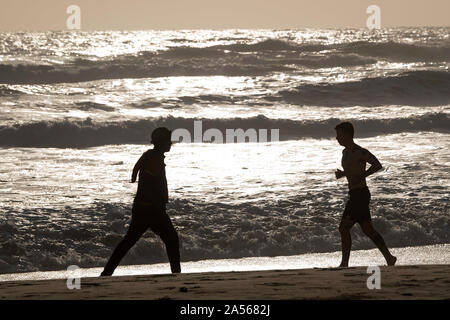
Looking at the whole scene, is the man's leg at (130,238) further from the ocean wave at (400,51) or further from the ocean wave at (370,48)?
the ocean wave at (400,51)

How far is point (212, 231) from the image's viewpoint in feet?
41.4

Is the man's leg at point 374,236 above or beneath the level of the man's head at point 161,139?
beneath

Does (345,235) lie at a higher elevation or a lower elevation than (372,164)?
lower

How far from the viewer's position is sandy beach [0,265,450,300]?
19.5ft

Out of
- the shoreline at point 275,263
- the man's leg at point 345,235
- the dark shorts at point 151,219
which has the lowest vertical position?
the shoreline at point 275,263

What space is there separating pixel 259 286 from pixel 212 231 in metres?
6.13

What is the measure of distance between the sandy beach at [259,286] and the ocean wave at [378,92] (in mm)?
25004

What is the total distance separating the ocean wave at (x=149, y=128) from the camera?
23.8 m

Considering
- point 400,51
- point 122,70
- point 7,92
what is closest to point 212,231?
point 7,92

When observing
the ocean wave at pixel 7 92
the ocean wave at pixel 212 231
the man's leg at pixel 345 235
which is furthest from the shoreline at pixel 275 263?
the ocean wave at pixel 7 92

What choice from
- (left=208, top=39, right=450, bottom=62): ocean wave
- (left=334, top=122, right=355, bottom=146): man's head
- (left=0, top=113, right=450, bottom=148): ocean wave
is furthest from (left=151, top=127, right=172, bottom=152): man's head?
(left=208, top=39, right=450, bottom=62): ocean wave

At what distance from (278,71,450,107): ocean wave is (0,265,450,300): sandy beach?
82.0ft

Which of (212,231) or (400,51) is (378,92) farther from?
(212,231)

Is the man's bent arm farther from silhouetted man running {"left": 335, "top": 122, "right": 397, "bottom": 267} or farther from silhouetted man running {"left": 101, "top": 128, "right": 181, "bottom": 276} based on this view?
silhouetted man running {"left": 101, "top": 128, "right": 181, "bottom": 276}
